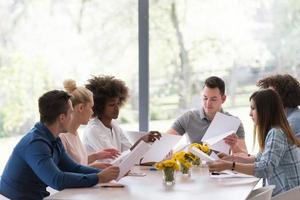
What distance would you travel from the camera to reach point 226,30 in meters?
5.52

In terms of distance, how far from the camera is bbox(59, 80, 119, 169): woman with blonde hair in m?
3.79

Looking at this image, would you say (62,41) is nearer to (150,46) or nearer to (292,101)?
(150,46)

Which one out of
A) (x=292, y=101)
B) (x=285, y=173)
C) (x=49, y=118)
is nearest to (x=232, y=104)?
(x=292, y=101)

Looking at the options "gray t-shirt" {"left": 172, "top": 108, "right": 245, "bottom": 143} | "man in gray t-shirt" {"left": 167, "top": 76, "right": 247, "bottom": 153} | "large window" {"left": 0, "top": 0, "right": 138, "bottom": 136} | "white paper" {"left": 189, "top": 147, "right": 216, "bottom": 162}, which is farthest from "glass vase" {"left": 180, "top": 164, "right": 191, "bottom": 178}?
"large window" {"left": 0, "top": 0, "right": 138, "bottom": 136}

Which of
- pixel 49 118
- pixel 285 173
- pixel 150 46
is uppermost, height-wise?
pixel 150 46

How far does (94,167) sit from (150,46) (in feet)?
6.45

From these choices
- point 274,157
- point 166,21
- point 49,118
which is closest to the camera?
point 49,118

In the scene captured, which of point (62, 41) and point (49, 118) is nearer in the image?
point (49, 118)

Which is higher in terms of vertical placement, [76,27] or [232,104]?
[76,27]

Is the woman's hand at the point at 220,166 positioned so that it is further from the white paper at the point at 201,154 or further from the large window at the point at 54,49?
the large window at the point at 54,49

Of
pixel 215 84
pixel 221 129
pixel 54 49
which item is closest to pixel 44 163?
pixel 221 129

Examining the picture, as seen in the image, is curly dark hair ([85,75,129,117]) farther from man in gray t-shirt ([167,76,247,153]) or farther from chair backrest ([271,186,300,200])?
chair backrest ([271,186,300,200])

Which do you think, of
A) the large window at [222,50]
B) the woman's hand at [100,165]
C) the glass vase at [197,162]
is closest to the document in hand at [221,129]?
the glass vase at [197,162]

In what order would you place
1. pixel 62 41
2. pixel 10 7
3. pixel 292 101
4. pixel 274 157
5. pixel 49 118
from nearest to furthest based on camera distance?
pixel 49 118 → pixel 274 157 → pixel 292 101 → pixel 10 7 → pixel 62 41
